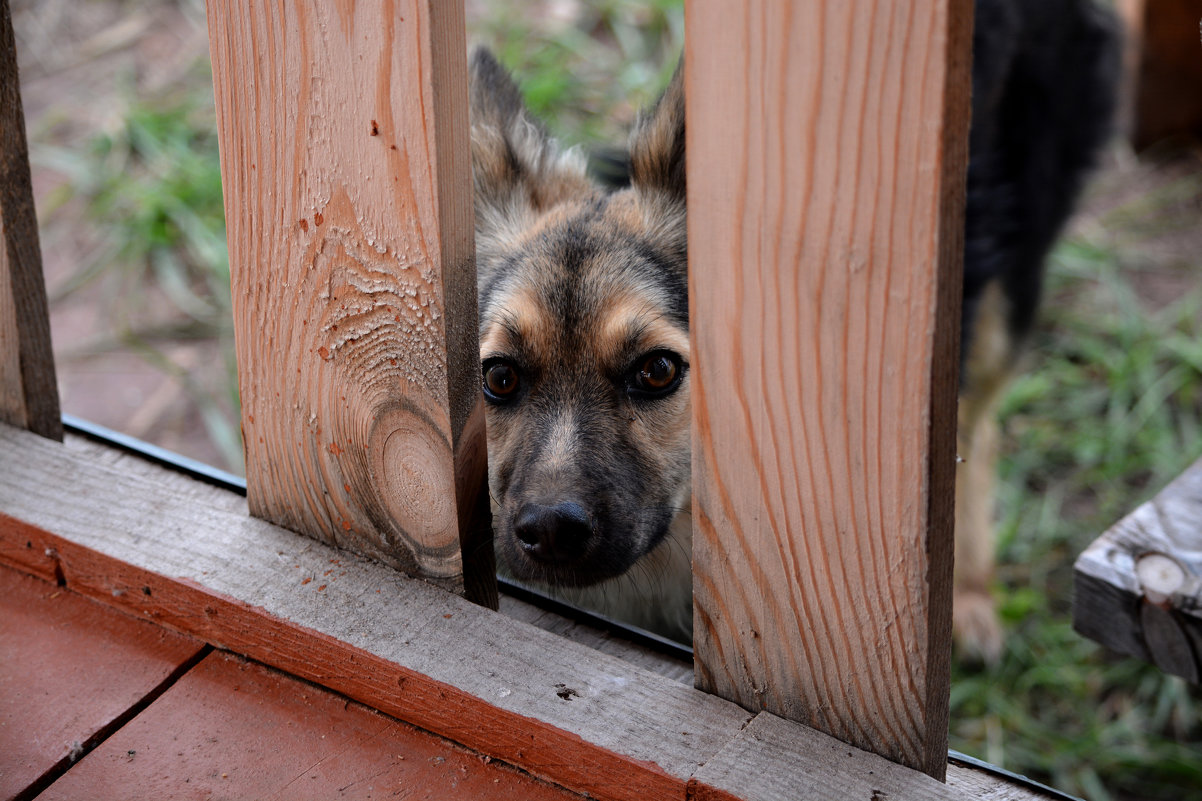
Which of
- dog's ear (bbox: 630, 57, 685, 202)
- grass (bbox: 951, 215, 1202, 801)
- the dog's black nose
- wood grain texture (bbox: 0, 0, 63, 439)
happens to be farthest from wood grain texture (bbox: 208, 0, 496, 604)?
grass (bbox: 951, 215, 1202, 801)

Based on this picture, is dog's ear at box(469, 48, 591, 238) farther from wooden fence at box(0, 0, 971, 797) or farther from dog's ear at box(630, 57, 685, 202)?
wooden fence at box(0, 0, 971, 797)

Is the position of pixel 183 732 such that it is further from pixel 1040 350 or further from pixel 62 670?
pixel 1040 350

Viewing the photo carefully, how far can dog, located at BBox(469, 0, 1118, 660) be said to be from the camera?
194cm

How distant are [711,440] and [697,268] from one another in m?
0.21

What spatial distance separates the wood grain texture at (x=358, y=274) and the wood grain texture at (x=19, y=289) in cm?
48

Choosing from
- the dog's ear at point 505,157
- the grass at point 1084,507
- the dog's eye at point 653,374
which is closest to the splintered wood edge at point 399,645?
the dog's eye at point 653,374

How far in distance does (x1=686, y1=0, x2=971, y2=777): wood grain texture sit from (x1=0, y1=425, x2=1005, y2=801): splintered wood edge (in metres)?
0.08

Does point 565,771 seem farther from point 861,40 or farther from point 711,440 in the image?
point 861,40

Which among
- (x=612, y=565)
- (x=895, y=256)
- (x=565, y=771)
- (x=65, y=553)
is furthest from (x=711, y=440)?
(x=65, y=553)

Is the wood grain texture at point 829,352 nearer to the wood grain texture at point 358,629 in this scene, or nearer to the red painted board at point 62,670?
the wood grain texture at point 358,629

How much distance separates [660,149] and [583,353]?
22.1 inches

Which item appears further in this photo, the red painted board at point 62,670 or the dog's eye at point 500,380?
the dog's eye at point 500,380

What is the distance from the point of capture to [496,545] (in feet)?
6.48

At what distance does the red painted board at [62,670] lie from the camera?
4.94ft
